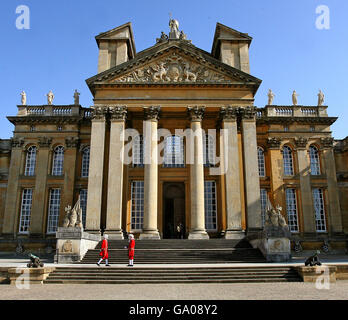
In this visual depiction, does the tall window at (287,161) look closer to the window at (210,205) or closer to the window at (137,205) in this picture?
the window at (210,205)

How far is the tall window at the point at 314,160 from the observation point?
3138cm

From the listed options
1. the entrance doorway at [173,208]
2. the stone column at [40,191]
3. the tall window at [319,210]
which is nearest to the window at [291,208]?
the tall window at [319,210]

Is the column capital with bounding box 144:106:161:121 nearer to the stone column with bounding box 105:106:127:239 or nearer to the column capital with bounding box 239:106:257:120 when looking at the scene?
the stone column with bounding box 105:106:127:239

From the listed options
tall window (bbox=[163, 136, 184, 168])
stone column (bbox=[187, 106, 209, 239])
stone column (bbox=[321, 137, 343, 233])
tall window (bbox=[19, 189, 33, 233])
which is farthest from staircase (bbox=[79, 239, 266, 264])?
stone column (bbox=[321, 137, 343, 233])

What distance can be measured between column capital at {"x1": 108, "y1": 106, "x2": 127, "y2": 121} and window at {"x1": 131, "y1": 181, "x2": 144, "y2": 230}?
5.60 meters

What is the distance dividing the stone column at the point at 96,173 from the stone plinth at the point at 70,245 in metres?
4.34

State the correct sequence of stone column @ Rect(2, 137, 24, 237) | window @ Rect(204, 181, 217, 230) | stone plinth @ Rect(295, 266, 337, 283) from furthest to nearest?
1. stone column @ Rect(2, 137, 24, 237)
2. window @ Rect(204, 181, 217, 230)
3. stone plinth @ Rect(295, 266, 337, 283)

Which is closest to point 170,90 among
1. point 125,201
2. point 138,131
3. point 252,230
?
point 138,131

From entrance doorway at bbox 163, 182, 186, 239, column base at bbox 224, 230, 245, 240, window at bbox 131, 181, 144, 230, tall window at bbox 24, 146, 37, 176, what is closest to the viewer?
column base at bbox 224, 230, 245, 240

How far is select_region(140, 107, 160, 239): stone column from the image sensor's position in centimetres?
2347

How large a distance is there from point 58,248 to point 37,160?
1413 cm

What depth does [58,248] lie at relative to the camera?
18.7 metres

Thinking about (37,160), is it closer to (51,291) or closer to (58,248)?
(58,248)

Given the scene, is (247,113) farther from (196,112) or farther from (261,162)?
(261,162)
